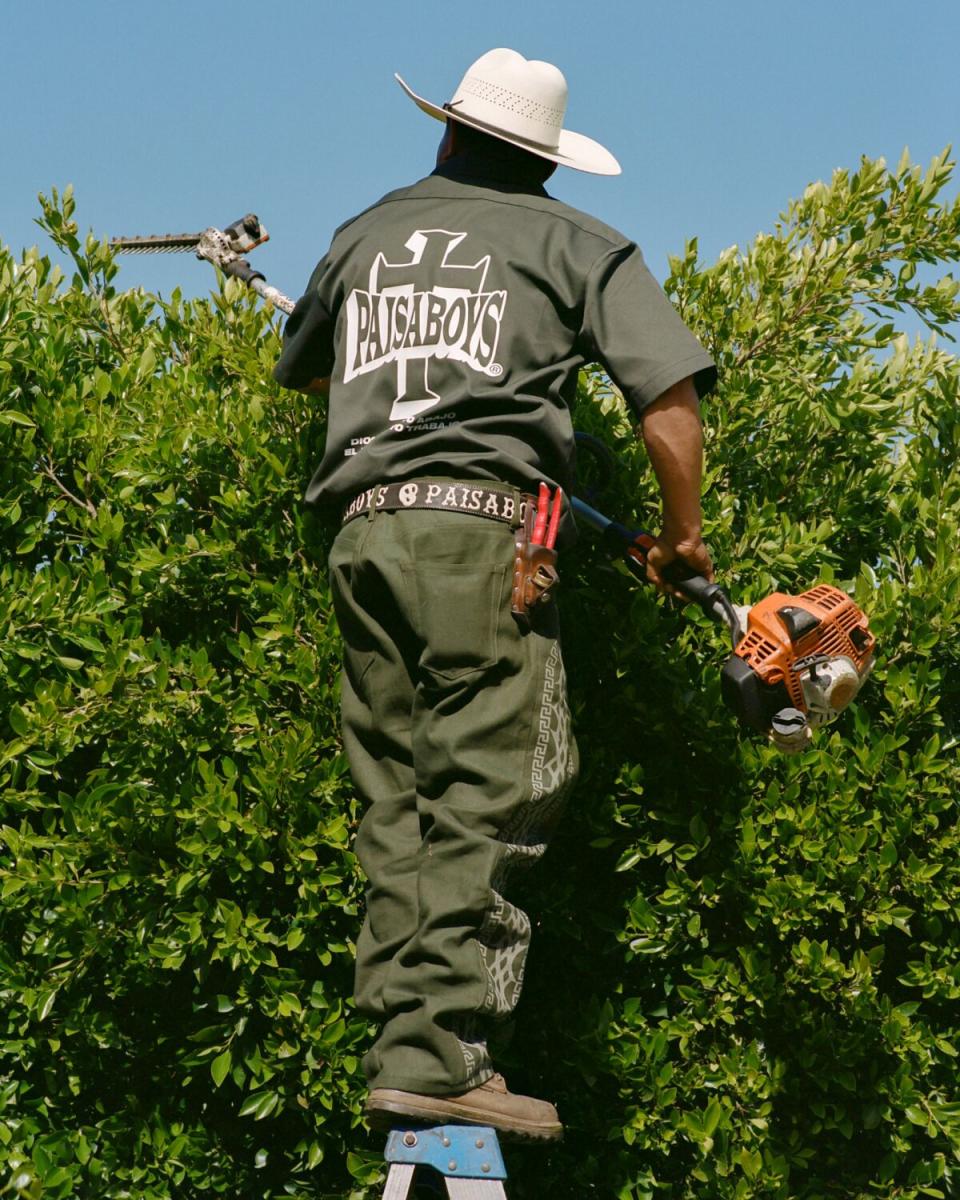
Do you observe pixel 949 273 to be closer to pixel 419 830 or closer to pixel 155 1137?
pixel 419 830

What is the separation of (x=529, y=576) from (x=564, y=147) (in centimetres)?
126

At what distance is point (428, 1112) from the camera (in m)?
3.40

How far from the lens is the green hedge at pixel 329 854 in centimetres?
→ 413

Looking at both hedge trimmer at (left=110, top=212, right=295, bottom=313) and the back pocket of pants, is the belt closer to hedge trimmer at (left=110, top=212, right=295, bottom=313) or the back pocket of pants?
the back pocket of pants

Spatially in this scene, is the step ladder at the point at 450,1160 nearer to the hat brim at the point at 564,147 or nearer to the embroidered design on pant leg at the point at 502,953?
the embroidered design on pant leg at the point at 502,953

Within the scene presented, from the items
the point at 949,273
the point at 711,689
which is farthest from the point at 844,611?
the point at 949,273

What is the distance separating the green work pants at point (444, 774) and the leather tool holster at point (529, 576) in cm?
3

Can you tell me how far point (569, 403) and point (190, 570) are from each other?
46.3 inches

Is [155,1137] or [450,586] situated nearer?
[450,586]

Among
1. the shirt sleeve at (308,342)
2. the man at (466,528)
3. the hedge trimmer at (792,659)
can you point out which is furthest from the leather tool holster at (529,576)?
the shirt sleeve at (308,342)

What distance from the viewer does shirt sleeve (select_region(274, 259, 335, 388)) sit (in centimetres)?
419

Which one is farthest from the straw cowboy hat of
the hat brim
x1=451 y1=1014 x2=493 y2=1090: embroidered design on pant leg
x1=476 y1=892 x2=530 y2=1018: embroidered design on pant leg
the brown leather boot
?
the brown leather boot

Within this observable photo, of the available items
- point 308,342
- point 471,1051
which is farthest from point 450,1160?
point 308,342

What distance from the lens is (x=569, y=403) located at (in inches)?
158
